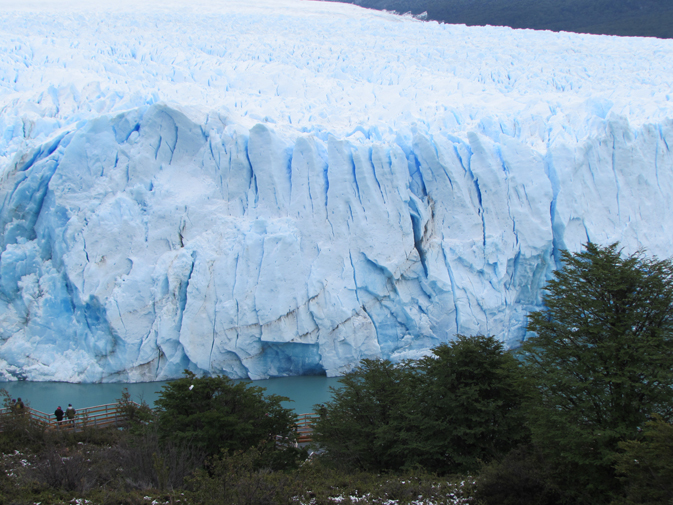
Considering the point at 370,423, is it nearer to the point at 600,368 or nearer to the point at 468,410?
the point at 468,410

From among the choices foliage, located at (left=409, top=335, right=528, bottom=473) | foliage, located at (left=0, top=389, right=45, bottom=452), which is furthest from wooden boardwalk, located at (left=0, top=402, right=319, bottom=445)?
foliage, located at (left=409, top=335, right=528, bottom=473)

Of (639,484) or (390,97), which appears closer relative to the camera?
(639,484)

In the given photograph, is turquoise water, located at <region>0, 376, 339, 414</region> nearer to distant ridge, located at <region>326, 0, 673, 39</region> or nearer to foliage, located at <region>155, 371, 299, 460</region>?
foliage, located at <region>155, 371, 299, 460</region>

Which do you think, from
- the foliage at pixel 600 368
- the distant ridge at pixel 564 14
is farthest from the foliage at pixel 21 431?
the distant ridge at pixel 564 14

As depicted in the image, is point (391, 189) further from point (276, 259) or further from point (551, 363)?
point (551, 363)

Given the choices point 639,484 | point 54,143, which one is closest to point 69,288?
point 54,143

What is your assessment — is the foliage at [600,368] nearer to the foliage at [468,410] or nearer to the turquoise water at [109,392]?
the foliage at [468,410]
